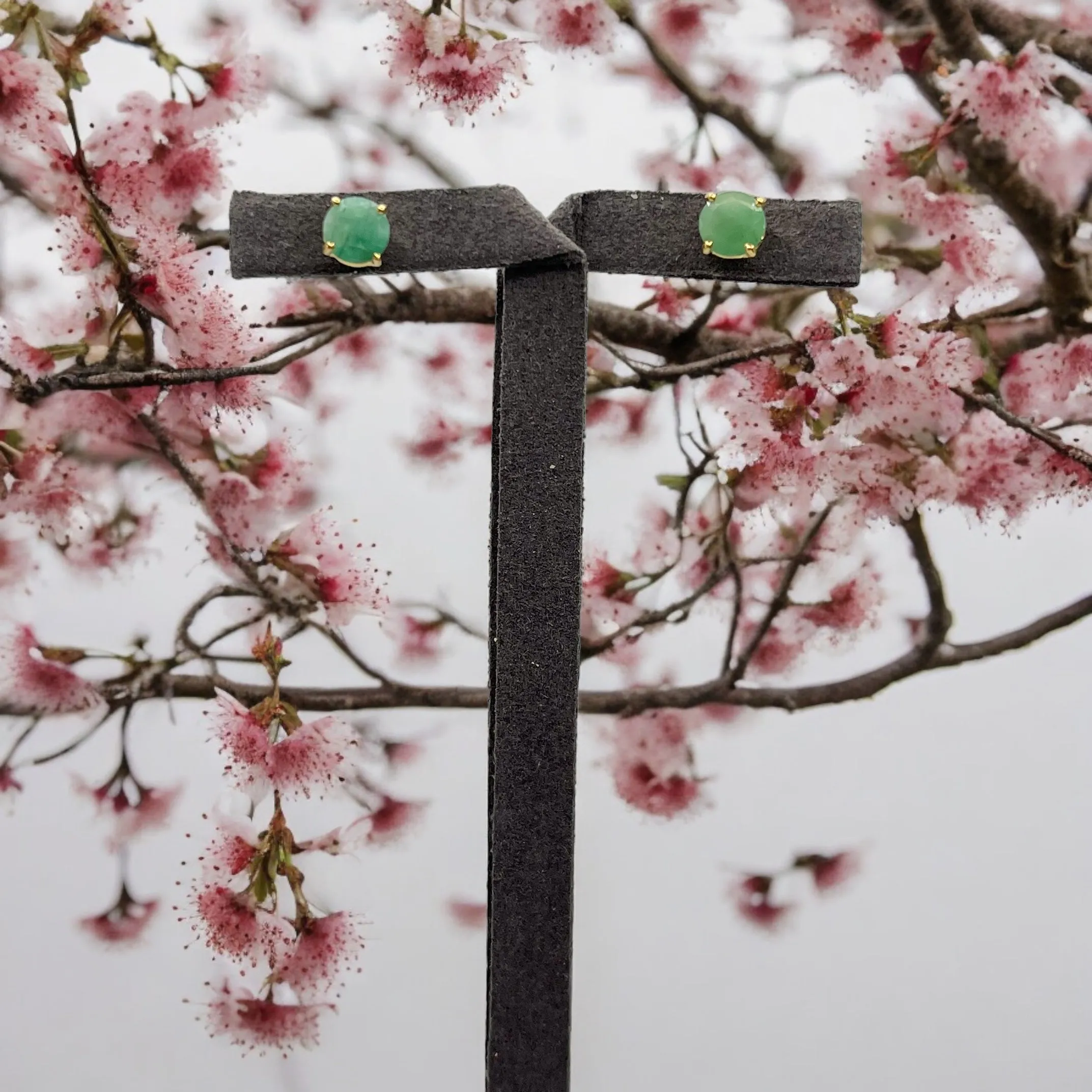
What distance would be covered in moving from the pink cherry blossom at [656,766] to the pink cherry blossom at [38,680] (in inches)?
12.5

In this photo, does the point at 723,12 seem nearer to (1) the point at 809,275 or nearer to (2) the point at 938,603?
(1) the point at 809,275

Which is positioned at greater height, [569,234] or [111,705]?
[569,234]

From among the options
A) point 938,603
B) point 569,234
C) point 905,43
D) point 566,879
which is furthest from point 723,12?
point 566,879

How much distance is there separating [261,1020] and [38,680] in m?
0.24

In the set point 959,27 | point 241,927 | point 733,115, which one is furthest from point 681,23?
point 241,927

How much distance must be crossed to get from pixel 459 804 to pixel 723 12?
496 mm

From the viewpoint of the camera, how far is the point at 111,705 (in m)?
0.58

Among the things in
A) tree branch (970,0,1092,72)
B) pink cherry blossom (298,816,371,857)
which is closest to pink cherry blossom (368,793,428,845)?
pink cherry blossom (298,816,371,857)

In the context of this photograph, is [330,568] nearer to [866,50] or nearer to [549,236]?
[549,236]

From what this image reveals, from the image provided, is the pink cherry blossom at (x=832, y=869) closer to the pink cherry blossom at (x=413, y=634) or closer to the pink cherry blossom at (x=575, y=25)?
the pink cherry blossom at (x=413, y=634)

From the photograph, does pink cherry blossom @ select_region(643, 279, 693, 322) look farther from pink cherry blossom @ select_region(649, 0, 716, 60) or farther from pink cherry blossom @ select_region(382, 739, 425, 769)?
pink cherry blossom @ select_region(382, 739, 425, 769)

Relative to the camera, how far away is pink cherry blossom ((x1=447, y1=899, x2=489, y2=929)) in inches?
23.5

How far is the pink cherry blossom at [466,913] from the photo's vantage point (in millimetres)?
598

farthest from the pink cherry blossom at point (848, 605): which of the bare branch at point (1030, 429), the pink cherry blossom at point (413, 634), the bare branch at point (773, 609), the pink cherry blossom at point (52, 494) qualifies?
the pink cherry blossom at point (52, 494)
